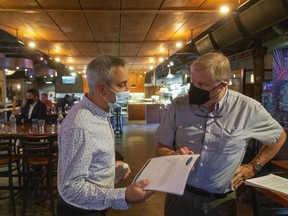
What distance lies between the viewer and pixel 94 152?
1294 mm

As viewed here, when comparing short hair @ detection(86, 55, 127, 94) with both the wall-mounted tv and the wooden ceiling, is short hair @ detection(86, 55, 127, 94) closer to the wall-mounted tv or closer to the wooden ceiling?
the wooden ceiling

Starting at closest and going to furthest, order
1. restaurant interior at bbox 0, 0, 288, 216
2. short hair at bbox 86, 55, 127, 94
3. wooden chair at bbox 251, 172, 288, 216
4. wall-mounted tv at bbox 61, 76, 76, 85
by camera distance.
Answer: short hair at bbox 86, 55, 127, 94 < wooden chair at bbox 251, 172, 288, 216 < restaurant interior at bbox 0, 0, 288, 216 < wall-mounted tv at bbox 61, 76, 76, 85

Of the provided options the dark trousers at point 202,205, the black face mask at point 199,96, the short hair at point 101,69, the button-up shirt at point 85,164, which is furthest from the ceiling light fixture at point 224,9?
the button-up shirt at point 85,164

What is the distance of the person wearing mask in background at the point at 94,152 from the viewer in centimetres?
125

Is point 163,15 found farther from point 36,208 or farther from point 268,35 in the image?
point 36,208

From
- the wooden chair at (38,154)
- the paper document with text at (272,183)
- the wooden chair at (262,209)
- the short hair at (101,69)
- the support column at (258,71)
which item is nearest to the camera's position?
the short hair at (101,69)

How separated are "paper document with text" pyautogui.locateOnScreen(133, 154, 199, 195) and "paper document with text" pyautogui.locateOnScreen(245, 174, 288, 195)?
572mm

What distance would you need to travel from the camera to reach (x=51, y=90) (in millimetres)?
22797

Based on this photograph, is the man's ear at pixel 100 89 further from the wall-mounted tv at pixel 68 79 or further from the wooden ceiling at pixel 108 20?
the wall-mounted tv at pixel 68 79

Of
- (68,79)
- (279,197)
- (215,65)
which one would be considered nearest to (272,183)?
(279,197)

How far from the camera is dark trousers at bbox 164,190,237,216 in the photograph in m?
1.67

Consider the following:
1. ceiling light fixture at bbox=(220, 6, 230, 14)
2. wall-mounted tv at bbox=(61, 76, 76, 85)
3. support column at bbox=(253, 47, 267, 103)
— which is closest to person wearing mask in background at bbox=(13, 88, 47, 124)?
ceiling light fixture at bbox=(220, 6, 230, 14)

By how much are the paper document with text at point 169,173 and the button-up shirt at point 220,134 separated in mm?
288

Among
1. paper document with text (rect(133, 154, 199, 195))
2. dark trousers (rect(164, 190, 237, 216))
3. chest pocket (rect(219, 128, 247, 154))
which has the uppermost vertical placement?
chest pocket (rect(219, 128, 247, 154))
